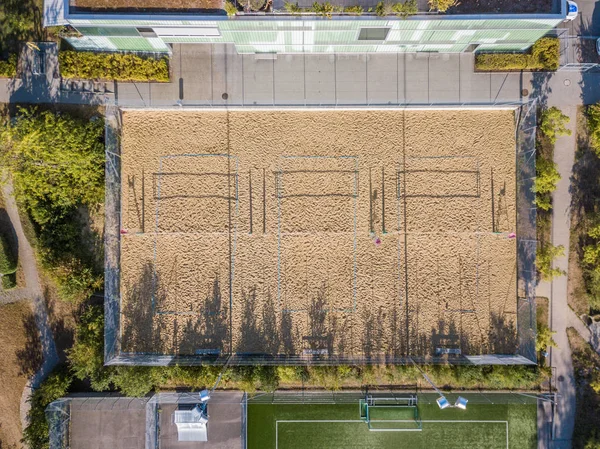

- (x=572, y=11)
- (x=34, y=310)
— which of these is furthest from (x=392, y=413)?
(x=572, y=11)

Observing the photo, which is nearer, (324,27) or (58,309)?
(324,27)

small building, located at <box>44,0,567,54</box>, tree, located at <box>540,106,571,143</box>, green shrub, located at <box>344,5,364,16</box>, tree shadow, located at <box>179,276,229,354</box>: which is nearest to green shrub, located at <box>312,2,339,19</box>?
small building, located at <box>44,0,567,54</box>

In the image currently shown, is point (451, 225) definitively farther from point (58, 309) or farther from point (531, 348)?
point (58, 309)

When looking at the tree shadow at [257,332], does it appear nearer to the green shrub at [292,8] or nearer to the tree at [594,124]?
the green shrub at [292,8]

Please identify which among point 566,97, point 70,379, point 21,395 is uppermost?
point 566,97

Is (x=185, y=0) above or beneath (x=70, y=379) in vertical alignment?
above

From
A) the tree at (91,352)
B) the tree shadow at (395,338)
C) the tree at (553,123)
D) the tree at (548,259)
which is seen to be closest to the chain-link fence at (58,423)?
the tree at (91,352)

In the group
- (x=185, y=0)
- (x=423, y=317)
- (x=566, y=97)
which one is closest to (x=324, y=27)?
(x=185, y=0)
